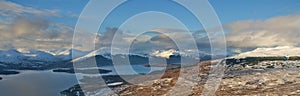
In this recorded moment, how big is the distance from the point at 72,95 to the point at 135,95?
4658 cm

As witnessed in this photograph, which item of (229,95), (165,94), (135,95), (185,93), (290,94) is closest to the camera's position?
(290,94)

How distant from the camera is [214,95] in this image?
61625 millimetres

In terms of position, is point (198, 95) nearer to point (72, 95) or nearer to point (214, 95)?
point (214, 95)

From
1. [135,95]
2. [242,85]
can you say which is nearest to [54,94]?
[135,95]

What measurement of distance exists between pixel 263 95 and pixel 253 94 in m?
3.37

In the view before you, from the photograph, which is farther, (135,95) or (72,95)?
(72,95)

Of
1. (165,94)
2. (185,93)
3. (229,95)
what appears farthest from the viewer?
(165,94)

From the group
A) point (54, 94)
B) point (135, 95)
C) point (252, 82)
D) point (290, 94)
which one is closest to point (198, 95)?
point (290, 94)

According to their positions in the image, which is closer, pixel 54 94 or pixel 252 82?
pixel 252 82

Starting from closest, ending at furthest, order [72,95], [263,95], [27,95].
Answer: [263,95]
[72,95]
[27,95]

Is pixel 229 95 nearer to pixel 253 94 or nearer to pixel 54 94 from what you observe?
pixel 253 94

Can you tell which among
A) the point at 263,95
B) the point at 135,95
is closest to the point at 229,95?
the point at 263,95

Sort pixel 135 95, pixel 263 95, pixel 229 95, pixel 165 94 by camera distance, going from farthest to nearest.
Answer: pixel 135 95 → pixel 165 94 → pixel 229 95 → pixel 263 95

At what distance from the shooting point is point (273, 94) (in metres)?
54.4
